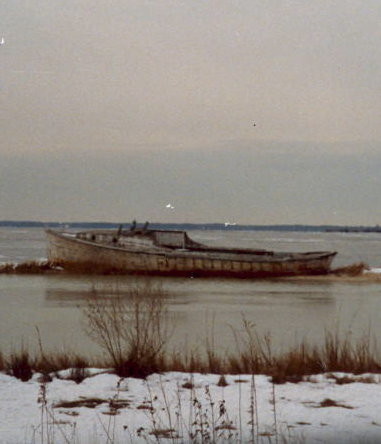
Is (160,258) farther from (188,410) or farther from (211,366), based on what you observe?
(188,410)

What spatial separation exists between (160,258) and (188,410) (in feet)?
85.7

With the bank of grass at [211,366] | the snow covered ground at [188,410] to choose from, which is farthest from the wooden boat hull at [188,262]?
the snow covered ground at [188,410]

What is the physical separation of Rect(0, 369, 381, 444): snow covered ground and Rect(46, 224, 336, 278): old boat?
24.4 meters

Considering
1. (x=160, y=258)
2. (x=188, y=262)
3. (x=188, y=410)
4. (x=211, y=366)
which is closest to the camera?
(x=188, y=410)

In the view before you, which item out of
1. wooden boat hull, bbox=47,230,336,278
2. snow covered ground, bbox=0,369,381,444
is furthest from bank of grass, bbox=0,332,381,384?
wooden boat hull, bbox=47,230,336,278

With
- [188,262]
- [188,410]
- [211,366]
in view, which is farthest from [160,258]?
[188,410]

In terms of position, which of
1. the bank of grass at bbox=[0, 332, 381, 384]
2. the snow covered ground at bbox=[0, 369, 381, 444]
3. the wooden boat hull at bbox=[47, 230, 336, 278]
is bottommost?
the snow covered ground at bbox=[0, 369, 381, 444]

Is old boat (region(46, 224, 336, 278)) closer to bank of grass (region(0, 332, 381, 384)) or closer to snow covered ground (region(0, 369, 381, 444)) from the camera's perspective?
bank of grass (region(0, 332, 381, 384))

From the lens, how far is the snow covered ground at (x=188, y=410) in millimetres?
6172

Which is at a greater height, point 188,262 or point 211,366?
point 188,262

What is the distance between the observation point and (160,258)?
3325 centimetres

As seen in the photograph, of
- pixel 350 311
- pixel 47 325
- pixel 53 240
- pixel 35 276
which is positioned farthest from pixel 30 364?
pixel 53 240

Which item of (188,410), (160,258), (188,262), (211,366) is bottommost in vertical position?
(188,410)

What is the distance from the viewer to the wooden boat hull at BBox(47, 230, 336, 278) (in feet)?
108
